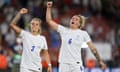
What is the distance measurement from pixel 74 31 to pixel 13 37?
382 inches

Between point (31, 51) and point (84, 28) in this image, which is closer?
point (31, 51)

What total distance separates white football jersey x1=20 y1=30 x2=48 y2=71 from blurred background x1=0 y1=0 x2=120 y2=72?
24.4ft

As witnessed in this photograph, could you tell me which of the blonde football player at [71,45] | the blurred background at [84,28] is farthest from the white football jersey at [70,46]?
the blurred background at [84,28]

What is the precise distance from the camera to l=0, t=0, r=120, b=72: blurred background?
21.8 m

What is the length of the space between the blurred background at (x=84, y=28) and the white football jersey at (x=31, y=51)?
7.43 metres

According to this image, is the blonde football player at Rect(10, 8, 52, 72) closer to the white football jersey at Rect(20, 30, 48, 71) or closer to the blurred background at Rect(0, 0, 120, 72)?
the white football jersey at Rect(20, 30, 48, 71)

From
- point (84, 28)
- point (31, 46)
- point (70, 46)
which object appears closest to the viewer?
point (70, 46)

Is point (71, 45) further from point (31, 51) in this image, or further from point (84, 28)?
point (84, 28)

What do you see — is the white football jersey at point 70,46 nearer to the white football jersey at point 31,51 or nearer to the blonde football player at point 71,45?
the blonde football player at point 71,45

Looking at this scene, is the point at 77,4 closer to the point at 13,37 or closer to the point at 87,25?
the point at 87,25

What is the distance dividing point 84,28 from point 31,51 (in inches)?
408

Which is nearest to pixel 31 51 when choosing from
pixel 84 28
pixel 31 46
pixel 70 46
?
pixel 31 46

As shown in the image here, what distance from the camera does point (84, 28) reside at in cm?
2302

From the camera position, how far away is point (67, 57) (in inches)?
498
